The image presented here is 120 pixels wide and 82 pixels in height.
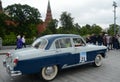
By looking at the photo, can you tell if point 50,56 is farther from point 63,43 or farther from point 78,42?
point 78,42

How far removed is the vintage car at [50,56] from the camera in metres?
6.81

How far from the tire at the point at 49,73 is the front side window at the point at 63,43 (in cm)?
90

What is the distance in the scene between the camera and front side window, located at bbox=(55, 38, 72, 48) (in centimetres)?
797

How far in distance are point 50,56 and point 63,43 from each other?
1008 millimetres

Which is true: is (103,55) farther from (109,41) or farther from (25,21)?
(25,21)

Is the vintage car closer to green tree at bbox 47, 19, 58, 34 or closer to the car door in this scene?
the car door

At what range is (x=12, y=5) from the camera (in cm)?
5866

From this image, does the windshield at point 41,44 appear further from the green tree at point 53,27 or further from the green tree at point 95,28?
the green tree at point 95,28

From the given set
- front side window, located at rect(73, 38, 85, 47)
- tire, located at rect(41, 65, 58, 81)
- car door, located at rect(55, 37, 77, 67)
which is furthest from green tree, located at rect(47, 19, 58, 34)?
tire, located at rect(41, 65, 58, 81)

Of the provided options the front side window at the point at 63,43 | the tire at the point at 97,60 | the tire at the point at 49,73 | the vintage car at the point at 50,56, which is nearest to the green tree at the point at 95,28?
the tire at the point at 97,60

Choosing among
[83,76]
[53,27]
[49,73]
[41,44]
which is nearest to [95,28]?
[53,27]

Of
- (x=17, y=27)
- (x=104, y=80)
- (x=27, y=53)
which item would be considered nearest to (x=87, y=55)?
(x=104, y=80)

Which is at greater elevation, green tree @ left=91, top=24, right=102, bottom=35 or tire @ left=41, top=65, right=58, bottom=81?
green tree @ left=91, top=24, right=102, bottom=35

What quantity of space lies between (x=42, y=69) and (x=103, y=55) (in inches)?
155
